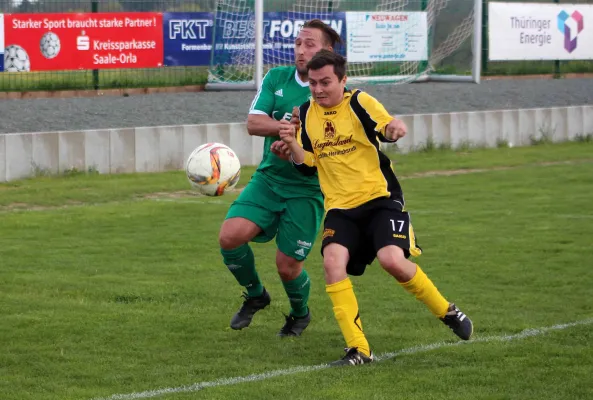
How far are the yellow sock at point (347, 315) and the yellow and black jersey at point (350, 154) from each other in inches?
19.8

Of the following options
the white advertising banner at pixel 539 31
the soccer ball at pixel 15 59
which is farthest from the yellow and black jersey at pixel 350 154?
the white advertising banner at pixel 539 31

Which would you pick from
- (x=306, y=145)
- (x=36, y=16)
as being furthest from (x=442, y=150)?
(x=306, y=145)

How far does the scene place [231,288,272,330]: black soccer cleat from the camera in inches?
299

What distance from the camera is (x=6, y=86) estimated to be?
64.8 feet

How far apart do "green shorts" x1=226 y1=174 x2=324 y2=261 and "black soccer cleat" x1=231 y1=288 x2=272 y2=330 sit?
0.46 metres

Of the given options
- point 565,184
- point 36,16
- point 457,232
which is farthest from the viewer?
point 36,16

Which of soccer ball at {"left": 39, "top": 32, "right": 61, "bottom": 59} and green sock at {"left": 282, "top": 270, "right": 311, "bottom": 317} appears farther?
soccer ball at {"left": 39, "top": 32, "right": 61, "bottom": 59}

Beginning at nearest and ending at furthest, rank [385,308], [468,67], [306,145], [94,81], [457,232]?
[306,145] → [385,308] → [457,232] → [94,81] → [468,67]

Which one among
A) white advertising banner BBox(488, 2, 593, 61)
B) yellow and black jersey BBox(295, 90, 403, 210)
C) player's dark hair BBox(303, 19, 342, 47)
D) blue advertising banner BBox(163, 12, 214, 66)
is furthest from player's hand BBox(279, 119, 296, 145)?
white advertising banner BBox(488, 2, 593, 61)

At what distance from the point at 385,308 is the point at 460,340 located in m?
1.13

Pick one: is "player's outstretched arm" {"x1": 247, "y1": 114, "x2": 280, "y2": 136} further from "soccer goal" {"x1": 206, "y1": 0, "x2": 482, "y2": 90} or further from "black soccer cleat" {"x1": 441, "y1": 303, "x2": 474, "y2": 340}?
"soccer goal" {"x1": 206, "y1": 0, "x2": 482, "y2": 90}

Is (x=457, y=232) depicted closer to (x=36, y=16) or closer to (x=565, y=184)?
(x=565, y=184)

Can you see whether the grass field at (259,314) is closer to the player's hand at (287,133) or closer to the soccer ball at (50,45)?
the player's hand at (287,133)

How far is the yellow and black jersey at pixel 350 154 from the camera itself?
674 centimetres
